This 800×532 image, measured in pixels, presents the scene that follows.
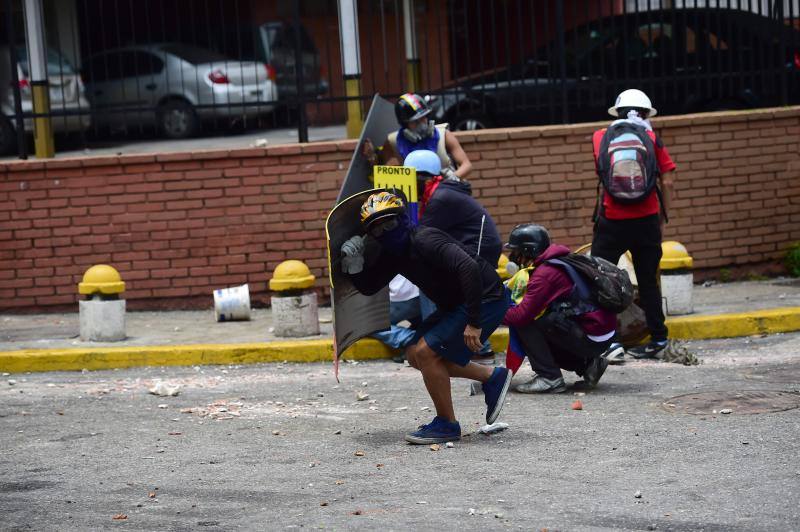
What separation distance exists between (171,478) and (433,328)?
159cm

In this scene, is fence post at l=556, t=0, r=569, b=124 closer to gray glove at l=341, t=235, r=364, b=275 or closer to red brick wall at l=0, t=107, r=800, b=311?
red brick wall at l=0, t=107, r=800, b=311

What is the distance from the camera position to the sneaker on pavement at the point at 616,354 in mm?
9000

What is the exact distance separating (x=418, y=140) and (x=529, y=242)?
5.72 feet

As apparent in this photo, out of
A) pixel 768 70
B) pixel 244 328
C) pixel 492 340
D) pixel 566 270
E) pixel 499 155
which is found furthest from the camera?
pixel 768 70

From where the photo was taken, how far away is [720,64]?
11992 millimetres

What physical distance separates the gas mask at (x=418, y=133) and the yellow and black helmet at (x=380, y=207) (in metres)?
2.78

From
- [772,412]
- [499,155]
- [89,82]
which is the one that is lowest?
[772,412]

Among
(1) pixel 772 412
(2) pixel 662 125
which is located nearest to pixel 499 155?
(2) pixel 662 125

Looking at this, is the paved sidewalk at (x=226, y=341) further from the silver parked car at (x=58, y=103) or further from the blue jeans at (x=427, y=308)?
the silver parked car at (x=58, y=103)

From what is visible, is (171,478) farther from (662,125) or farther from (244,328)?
(662,125)

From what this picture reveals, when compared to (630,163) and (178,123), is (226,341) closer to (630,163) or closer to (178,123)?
(630,163)

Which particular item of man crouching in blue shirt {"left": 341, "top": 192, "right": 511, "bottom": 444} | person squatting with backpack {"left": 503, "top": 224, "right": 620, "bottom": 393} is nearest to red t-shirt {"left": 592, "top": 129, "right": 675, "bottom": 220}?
person squatting with backpack {"left": 503, "top": 224, "right": 620, "bottom": 393}

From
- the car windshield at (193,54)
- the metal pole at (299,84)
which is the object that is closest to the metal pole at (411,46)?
the metal pole at (299,84)

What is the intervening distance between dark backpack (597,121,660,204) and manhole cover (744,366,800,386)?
4.62 ft
